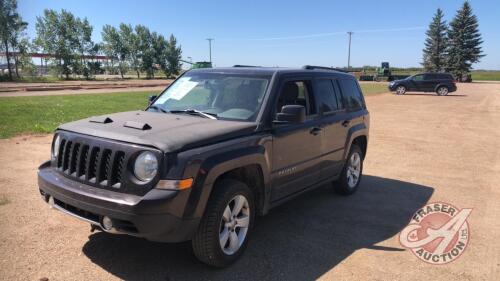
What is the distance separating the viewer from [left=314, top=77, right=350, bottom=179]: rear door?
17.7ft

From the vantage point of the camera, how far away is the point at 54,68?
59.9 metres

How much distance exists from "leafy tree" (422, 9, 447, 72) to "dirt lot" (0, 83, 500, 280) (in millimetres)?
81321

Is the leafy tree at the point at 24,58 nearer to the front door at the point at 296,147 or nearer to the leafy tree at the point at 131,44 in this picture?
the leafy tree at the point at 131,44

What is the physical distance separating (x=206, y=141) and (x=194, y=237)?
0.82 metres

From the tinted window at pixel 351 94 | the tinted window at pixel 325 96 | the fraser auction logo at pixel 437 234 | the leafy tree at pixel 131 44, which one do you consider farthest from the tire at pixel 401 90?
the leafy tree at pixel 131 44

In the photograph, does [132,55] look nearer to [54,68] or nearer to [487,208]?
[54,68]

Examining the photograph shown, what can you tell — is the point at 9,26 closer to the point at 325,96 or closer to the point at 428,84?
the point at 428,84

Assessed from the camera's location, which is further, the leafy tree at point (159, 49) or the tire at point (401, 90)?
the leafy tree at point (159, 49)

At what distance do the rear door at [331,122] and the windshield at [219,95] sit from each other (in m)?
1.01

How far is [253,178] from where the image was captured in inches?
169

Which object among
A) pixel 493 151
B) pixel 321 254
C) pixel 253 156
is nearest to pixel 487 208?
pixel 321 254

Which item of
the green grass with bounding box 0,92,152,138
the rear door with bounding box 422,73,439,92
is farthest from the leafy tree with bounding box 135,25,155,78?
the green grass with bounding box 0,92,152,138

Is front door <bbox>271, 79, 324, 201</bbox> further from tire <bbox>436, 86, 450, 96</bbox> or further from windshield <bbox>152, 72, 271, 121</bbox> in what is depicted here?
tire <bbox>436, 86, 450, 96</bbox>

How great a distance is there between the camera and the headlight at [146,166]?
340cm
